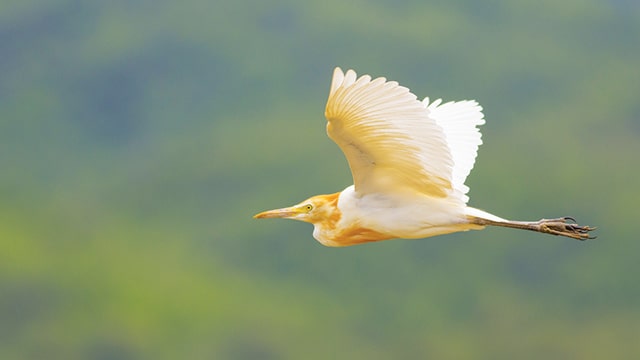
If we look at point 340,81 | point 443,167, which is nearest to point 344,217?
point 443,167

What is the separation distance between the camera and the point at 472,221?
13.5ft

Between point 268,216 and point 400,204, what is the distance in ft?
1.70

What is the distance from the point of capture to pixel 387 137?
3943 millimetres

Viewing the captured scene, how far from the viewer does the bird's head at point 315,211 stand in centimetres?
425

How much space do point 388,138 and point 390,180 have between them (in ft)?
0.82

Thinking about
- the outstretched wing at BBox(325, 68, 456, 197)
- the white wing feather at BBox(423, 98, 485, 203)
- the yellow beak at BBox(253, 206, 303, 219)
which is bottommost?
the yellow beak at BBox(253, 206, 303, 219)

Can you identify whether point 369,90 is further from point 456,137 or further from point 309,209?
point 456,137

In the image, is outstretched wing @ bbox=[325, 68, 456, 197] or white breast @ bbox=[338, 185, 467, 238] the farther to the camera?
white breast @ bbox=[338, 185, 467, 238]

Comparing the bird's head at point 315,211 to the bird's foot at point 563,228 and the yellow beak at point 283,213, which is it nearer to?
the yellow beak at point 283,213

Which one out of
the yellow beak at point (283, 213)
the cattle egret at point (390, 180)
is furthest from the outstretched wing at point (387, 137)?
the yellow beak at point (283, 213)

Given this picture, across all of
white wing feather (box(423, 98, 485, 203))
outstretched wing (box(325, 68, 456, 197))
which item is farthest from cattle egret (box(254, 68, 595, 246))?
white wing feather (box(423, 98, 485, 203))

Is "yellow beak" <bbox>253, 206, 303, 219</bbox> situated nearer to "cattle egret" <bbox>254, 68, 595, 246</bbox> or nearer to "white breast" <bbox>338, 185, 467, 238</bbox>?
"cattle egret" <bbox>254, 68, 595, 246</bbox>

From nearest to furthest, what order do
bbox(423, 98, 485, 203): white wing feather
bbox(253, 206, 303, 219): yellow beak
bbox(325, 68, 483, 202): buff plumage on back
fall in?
bbox(325, 68, 483, 202): buff plumage on back, bbox(253, 206, 303, 219): yellow beak, bbox(423, 98, 485, 203): white wing feather

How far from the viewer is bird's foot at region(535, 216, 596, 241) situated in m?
4.30
